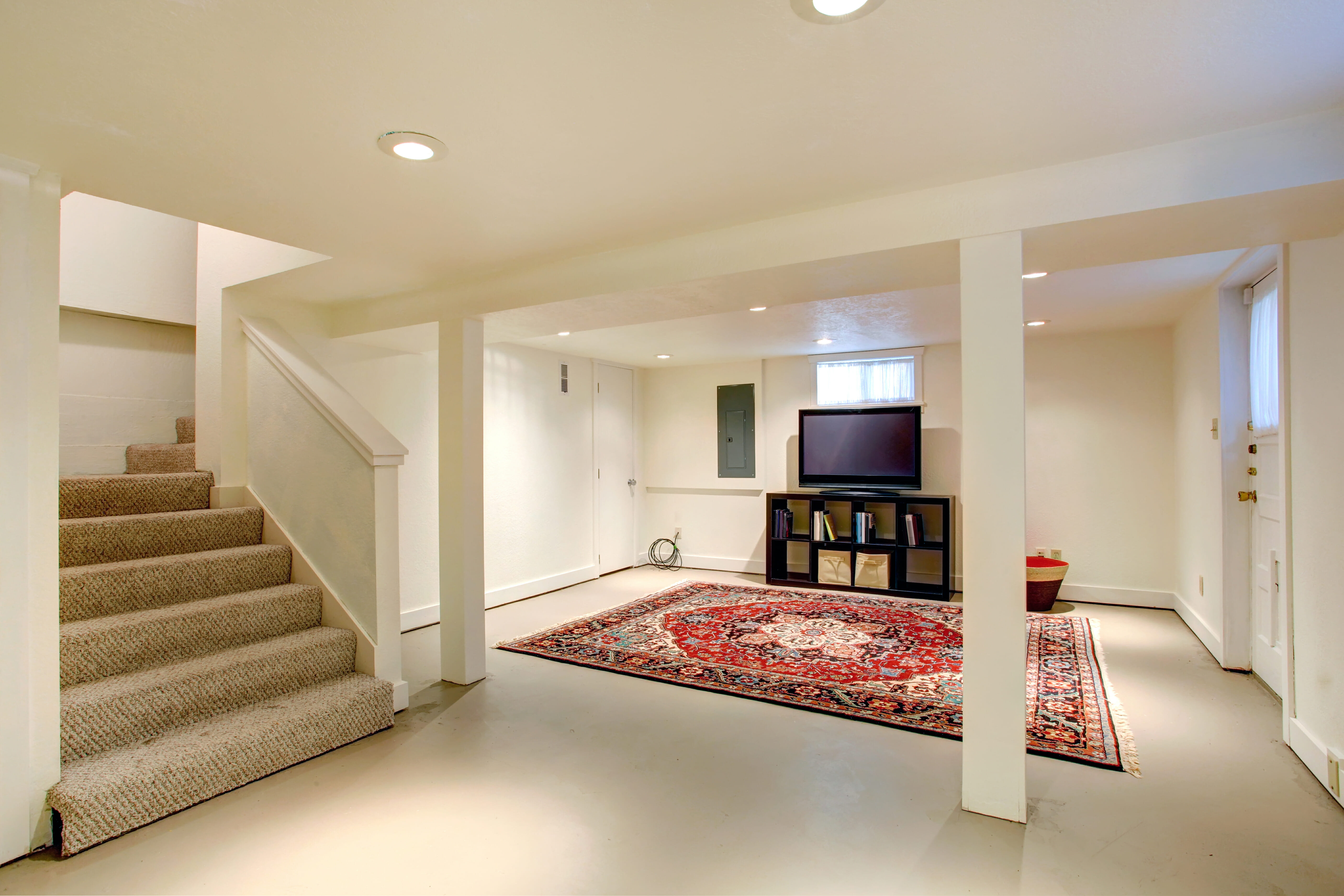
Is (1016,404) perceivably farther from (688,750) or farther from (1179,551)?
(1179,551)

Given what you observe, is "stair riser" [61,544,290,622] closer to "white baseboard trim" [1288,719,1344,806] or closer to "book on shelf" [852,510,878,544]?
"book on shelf" [852,510,878,544]

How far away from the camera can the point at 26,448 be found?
2006 millimetres

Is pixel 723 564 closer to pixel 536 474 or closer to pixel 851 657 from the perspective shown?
pixel 536 474

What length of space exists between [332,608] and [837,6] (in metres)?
3.22

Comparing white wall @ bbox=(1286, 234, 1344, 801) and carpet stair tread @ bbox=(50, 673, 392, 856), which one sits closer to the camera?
carpet stair tread @ bbox=(50, 673, 392, 856)

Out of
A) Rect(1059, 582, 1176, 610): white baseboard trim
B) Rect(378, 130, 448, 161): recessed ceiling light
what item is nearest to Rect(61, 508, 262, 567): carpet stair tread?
Rect(378, 130, 448, 161): recessed ceiling light

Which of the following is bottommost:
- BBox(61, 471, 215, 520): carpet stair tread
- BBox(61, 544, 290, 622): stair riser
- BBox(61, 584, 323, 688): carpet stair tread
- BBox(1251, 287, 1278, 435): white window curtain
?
BBox(61, 584, 323, 688): carpet stair tread

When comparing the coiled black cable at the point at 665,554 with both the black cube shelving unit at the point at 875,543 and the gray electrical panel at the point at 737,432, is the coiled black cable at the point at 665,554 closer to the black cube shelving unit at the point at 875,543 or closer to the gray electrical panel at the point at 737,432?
A: the gray electrical panel at the point at 737,432

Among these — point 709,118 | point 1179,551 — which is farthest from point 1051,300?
point 709,118

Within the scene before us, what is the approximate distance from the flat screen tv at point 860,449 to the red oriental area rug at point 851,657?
1.08 meters

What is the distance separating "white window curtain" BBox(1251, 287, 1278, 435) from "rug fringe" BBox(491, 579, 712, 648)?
3950mm

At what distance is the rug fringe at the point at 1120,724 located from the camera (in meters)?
2.50

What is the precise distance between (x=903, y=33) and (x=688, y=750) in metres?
2.52

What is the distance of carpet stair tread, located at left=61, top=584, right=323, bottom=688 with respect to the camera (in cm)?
239
